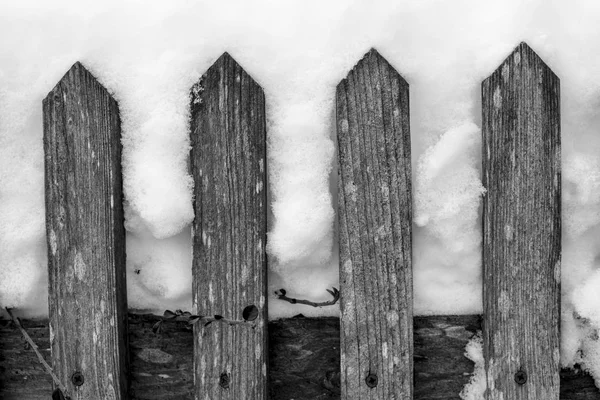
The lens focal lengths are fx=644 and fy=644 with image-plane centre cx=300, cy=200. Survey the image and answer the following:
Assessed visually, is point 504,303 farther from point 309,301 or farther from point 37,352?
point 37,352

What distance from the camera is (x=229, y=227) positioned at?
1647 mm

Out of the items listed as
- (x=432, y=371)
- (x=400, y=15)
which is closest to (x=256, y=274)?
(x=432, y=371)

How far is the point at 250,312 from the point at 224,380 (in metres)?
0.20

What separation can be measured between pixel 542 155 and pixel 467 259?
33 cm

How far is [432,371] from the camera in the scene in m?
1.72

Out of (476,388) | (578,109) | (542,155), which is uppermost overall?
(578,109)

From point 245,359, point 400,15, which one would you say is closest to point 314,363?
point 245,359

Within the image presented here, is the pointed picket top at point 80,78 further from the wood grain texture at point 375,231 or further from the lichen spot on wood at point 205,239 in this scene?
the wood grain texture at point 375,231

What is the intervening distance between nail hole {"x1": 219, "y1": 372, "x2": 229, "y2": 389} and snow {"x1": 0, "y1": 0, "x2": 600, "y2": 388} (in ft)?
0.64

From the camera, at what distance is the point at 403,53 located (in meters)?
1.66

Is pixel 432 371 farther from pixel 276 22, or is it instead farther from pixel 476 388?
pixel 276 22

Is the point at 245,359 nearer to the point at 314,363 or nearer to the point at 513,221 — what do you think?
the point at 314,363

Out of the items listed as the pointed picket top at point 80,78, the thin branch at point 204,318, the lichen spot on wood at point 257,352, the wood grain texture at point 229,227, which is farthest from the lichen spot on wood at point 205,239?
the pointed picket top at point 80,78

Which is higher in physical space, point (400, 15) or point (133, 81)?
point (400, 15)
